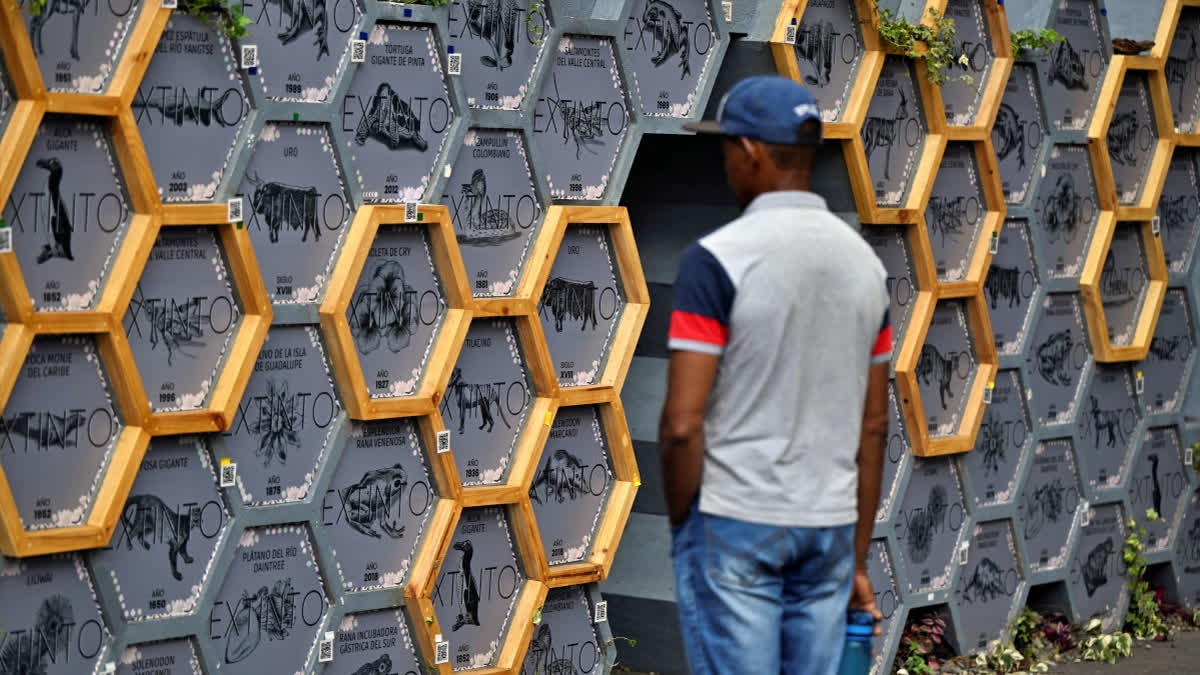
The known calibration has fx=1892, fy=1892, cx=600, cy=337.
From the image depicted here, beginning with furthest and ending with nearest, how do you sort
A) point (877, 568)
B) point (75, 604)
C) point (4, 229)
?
point (877, 568), point (75, 604), point (4, 229)

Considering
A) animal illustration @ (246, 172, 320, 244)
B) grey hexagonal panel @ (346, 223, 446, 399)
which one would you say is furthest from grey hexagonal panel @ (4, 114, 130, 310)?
grey hexagonal panel @ (346, 223, 446, 399)

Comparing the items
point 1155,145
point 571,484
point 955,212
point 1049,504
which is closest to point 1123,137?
point 1155,145

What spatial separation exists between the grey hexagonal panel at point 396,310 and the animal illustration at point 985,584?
2.35m

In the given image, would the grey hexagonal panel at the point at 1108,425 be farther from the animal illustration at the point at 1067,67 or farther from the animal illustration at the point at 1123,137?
the animal illustration at the point at 1067,67

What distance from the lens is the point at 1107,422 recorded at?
6715 mm

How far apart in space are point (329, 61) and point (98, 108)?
0.68 m

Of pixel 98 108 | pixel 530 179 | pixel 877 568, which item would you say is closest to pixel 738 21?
pixel 530 179

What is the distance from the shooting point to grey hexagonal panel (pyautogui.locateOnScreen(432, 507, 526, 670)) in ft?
16.3

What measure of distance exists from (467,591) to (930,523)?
5.99ft

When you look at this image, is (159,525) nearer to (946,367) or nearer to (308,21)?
(308,21)

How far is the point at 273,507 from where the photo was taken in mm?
4508

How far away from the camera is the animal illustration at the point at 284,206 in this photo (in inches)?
174

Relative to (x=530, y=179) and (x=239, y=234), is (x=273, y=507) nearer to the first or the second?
(x=239, y=234)

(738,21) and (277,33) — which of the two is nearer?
(277,33)
